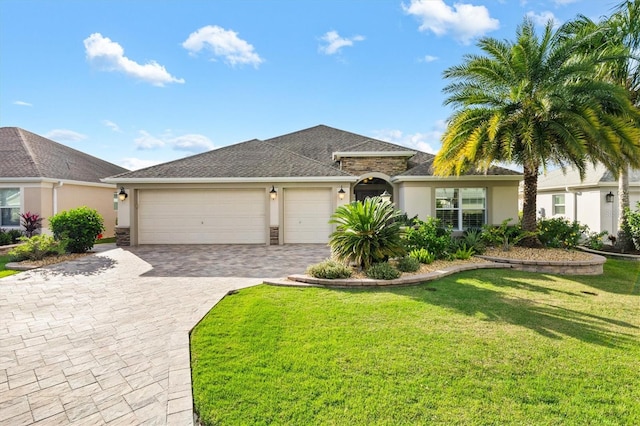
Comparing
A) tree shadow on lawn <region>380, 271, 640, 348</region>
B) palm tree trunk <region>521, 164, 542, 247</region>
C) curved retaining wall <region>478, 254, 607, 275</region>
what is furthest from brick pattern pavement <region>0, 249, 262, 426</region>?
palm tree trunk <region>521, 164, 542, 247</region>

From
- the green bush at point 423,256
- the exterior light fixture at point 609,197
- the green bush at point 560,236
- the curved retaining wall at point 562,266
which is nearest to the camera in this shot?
the curved retaining wall at point 562,266

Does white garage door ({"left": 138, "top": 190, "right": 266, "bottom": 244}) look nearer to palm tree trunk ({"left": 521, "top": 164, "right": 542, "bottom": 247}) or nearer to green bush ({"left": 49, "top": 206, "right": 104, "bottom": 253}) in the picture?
green bush ({"left": 49, "top": 206, "right": 104, "bottom": 253})

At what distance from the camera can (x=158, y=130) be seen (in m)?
17.4

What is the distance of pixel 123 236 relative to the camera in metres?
13.3

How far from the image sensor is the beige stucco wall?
1456 centimetres

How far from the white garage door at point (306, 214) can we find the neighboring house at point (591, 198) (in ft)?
33.4

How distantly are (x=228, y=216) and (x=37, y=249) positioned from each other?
649 centimetres

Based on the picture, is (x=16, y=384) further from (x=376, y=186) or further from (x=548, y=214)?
(x=548, y=214)

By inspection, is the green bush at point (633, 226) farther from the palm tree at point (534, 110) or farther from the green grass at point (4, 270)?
the green grass at point (4, 270)

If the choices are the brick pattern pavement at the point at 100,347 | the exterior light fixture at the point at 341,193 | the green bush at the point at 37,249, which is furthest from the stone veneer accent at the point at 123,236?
the exterior light fixture at the point at 341,193

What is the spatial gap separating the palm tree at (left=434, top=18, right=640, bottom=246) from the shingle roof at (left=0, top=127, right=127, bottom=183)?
Answer: 1742cm

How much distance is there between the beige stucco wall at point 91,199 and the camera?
1456cm

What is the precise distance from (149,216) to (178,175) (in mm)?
2344

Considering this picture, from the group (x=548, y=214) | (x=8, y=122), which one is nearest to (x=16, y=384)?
(x=8, y=122)
